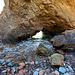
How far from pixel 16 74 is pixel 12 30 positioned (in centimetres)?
267

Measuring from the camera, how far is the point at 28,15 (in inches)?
144

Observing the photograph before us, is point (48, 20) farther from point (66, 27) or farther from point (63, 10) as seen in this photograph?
point (66, 27)

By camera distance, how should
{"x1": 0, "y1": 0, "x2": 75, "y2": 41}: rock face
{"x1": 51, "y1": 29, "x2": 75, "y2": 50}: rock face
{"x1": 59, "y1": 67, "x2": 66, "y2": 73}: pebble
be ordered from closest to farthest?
{"x1": 59, "y1": 67, "x2": 66, "y2": 73}: pebble → {"x1": 51, "y1": 29, "x2": 75, "y2": 50}: rock face → {"x1": 0, "y1": 0, "x2": 75, "y2": 41}: rock face

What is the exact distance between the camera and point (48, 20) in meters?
4.37

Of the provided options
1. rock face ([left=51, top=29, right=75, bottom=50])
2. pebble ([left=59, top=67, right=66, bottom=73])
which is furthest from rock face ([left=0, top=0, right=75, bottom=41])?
pebble ([left=59, top=67, right=66, bottom=73])

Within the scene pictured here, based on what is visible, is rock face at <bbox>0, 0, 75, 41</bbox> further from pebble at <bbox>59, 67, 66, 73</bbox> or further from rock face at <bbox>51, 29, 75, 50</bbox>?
pebble at <bbox>59, 67, 66, 73</bbox>

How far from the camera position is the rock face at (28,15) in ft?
11.4

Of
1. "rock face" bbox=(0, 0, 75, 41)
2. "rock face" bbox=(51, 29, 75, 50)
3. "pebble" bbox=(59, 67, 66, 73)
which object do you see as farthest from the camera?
"rock face" bbox=(0, 0, 75, 41)

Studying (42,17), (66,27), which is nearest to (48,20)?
(42,17)

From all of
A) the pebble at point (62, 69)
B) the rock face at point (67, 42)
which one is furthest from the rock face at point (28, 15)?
the pebble at point (62, 69)

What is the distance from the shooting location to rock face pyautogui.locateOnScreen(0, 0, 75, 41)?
3482mm

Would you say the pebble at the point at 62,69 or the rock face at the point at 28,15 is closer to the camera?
the pebble at the point at 62,69

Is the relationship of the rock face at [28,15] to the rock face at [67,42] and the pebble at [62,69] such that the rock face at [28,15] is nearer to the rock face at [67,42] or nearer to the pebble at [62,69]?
the rock face at [67,42]

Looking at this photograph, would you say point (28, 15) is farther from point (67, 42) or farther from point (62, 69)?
point (62, 69)
